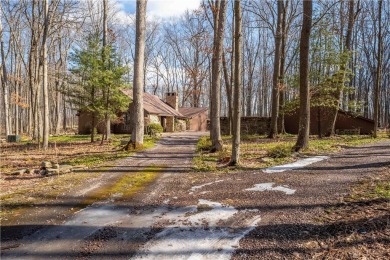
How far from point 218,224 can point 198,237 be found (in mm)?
522

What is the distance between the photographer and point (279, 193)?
19.2 feet

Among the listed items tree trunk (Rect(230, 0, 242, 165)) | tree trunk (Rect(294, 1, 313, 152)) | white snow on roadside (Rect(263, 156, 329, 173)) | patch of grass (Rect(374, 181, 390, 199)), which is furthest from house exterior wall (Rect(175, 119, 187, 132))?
patch of grass (Rect(374, 181, 390, 199))

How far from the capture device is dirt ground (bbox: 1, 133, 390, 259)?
12.1ft

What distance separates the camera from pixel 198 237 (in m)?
4.07

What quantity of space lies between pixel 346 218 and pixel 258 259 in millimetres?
1837

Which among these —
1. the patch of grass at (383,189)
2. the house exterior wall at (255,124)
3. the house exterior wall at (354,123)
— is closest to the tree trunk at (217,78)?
the patch of grass at (383,189)

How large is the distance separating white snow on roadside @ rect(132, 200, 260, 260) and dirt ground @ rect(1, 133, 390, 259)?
0.04 feet

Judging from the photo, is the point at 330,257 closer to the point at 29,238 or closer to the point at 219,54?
the point at 29,238

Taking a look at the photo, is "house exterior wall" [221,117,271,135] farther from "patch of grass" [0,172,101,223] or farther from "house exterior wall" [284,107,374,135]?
"patch of grass" [0,172,101,223]

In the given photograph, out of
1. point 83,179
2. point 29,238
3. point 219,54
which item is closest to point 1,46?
point 219,54

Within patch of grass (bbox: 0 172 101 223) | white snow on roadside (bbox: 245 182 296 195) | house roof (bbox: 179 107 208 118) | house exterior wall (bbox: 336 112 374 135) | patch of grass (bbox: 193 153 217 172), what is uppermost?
house roof (bbox: 179 107 208 118)

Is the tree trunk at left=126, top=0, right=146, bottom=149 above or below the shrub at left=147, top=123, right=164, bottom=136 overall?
above

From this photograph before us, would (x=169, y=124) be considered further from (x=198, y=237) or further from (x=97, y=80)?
(x=198, y=237)

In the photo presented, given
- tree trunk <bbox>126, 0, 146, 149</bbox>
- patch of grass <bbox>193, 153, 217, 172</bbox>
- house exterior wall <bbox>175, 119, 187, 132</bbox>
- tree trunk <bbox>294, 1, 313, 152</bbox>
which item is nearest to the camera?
patch of grass <bbox>193, 153, 217, 172</bbox>
